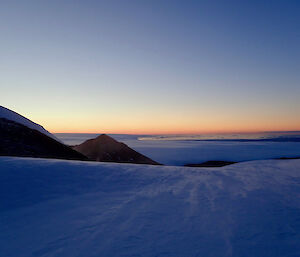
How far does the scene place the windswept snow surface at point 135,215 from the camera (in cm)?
222

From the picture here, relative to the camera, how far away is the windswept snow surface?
7.30ft

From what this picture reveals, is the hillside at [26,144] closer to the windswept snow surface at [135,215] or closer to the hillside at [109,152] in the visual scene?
the windswept snow surface at [135,215]

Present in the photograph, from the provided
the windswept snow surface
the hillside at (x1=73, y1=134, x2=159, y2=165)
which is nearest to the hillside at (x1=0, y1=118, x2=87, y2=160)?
the windswept snow surface

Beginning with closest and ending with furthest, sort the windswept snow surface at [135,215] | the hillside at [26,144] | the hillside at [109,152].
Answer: the windswept snow surface at [135,215], the hillside at [26,144], the hillside at [109,152]

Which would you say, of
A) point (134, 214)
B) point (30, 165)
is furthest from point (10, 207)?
point (134, 214)

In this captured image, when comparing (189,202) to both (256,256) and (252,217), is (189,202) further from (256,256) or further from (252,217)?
(256,256)

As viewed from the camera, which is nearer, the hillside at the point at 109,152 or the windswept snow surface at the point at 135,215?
the windswept snow surface at the point at 135,215

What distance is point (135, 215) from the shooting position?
9.78ft

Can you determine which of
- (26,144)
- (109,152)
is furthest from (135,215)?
(109,152)

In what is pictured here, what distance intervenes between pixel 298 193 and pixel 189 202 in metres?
2.73

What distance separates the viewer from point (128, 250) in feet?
7.11

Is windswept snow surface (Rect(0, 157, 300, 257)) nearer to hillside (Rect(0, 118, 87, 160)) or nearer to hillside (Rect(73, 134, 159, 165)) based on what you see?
hillside (Rect(0, 118, 87, 160))

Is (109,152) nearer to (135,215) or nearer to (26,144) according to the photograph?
(26,144)

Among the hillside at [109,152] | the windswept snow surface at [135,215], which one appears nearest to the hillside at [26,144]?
the windswept snow surface at [135,215]
